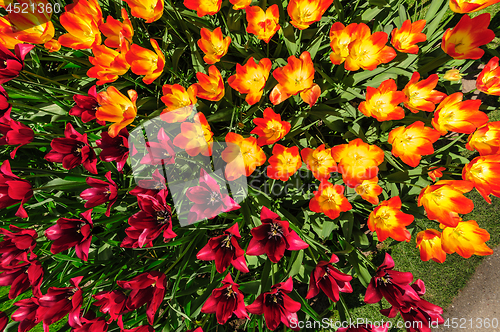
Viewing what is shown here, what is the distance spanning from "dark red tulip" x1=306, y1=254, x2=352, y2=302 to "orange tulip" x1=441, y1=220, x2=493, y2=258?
732mm

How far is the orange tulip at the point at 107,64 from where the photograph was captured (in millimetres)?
1401

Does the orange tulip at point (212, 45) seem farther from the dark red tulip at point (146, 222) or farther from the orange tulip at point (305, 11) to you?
the dark red tulip at point (146, 222)

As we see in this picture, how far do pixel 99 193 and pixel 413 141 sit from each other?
6.10 feet

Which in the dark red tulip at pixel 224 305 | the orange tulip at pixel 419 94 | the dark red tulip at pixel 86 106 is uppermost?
the orange tulip at pixel 419 94

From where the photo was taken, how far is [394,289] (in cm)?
137

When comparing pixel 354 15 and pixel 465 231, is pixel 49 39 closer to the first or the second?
pixel 354 15

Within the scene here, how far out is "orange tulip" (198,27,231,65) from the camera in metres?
1.50

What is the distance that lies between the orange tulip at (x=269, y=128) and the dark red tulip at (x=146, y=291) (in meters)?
0.97

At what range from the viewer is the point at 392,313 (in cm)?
134

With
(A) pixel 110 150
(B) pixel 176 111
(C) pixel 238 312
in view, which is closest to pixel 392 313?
(C) pixel 238 312

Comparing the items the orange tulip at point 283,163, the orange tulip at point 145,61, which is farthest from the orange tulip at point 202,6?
the orange tulip at point 283,163

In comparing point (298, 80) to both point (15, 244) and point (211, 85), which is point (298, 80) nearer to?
point (211, 85)

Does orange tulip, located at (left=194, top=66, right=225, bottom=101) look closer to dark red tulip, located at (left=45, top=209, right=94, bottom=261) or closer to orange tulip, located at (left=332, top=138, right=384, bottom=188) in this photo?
orange tulip, located at (left=332, top=138, right=384, bottom=188)

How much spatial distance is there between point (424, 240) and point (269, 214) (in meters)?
1.16
